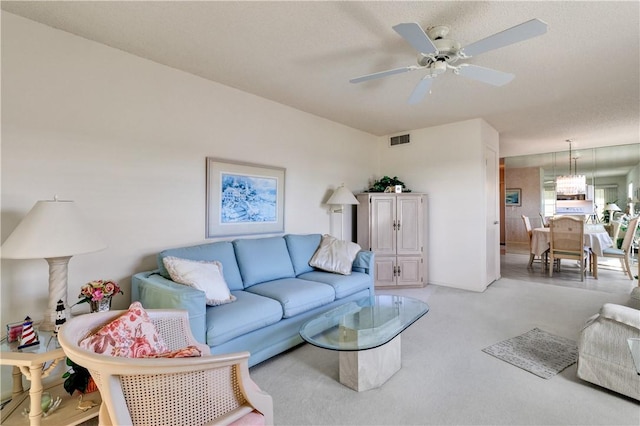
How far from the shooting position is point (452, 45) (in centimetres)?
208

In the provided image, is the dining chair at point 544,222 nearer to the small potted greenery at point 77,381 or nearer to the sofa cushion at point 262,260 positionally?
the sofa cushion at point 262,260

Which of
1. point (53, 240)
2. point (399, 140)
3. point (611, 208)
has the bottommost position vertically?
point (53, 240)

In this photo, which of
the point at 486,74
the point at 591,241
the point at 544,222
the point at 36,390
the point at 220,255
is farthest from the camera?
the point at 544,222

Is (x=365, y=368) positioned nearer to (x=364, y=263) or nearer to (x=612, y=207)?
(x=364, y=263)

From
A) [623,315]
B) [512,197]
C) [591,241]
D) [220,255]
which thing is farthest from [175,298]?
[512,197]

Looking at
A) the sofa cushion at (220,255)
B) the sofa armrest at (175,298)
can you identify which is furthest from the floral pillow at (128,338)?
the sofa cushion at (220,255)

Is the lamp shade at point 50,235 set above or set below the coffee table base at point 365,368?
above

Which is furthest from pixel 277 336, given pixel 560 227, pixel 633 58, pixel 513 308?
pixel 560 227

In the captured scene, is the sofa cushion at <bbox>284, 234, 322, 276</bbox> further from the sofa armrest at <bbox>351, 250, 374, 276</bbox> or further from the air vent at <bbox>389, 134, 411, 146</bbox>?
the air vent at <bbox>389, 134, 411, 146</bbox>

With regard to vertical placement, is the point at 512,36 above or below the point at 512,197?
above

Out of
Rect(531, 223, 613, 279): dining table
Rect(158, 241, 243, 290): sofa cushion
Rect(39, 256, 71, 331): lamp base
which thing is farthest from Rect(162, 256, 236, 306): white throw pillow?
Rect(531, 223, 613, 279): dining table

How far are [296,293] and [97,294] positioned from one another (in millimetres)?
1419

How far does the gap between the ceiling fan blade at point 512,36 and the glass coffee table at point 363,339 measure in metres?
1.94

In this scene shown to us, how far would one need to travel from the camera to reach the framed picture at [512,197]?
8898 millimetres
